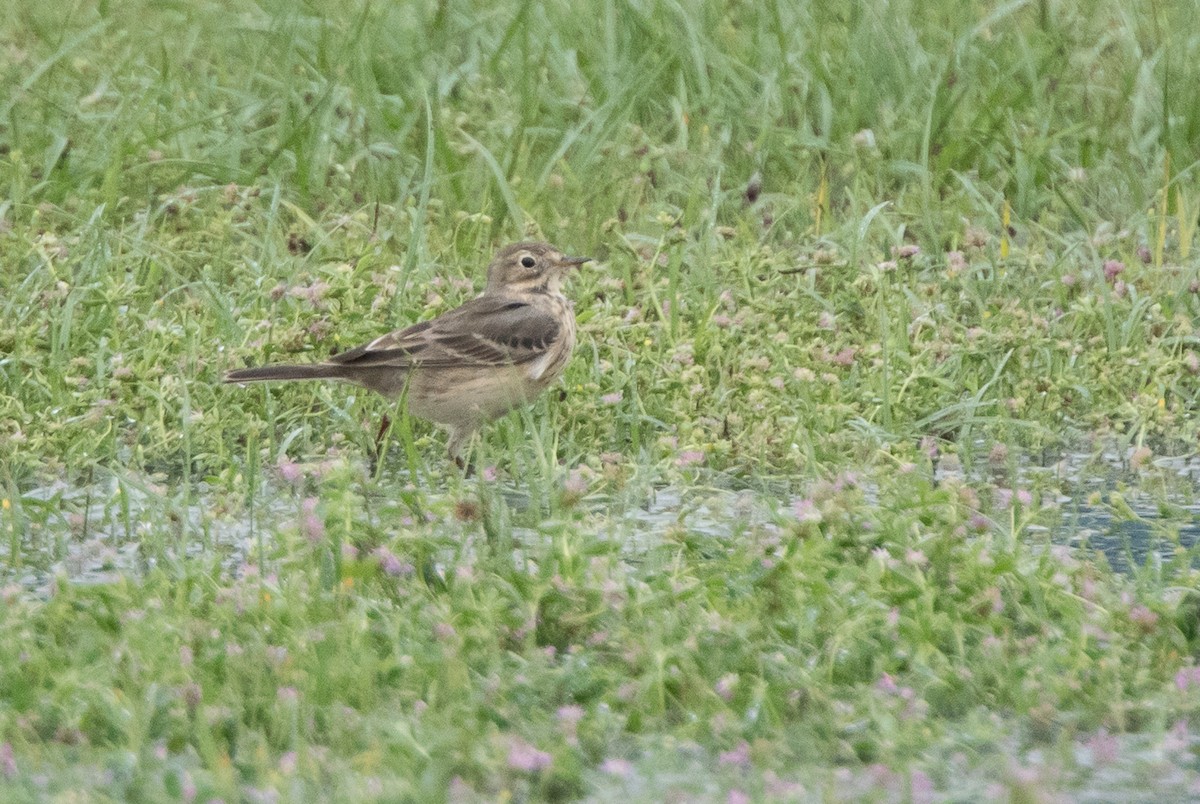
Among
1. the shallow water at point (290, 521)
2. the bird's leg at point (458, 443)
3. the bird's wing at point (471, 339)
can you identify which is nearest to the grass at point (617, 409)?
the shallow water at point (290, 521)

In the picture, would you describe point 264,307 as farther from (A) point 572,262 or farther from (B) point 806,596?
(B) point 806,596

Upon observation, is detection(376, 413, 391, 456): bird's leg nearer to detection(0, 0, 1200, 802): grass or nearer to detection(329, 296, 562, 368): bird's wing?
detection(0, 0, 1200, 802): grass

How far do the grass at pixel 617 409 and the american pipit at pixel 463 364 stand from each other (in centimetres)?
17

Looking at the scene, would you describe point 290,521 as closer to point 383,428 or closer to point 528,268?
point 383,428

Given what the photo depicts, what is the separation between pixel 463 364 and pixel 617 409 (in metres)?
0.59

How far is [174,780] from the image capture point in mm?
4477

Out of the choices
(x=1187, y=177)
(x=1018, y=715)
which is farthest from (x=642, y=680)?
(x=1187, y=177)

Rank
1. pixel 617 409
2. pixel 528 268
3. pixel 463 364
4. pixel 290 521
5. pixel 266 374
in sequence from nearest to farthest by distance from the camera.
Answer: pixel 290 521 → pixel 266 374 → pixel 463 364 → pixel 617 409 → pixel 528 268

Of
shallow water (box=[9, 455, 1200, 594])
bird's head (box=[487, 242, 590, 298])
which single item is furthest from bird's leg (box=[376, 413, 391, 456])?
bird's head (box=[487, 242, 590, 298])

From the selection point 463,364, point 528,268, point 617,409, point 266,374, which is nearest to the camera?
point 266,374

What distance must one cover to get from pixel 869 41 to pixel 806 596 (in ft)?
20.2

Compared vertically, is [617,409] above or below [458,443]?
above

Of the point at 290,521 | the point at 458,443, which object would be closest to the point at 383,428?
the point at 458,443

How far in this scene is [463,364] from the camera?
8.12 metres
